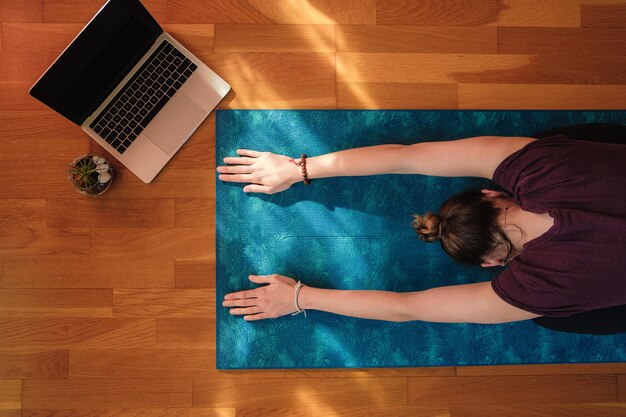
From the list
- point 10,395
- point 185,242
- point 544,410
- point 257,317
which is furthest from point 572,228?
point 10,395

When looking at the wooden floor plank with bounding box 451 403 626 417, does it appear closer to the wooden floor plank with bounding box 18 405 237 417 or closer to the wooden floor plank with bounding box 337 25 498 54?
the wooden floor plank with bounding box 18 405 237 417

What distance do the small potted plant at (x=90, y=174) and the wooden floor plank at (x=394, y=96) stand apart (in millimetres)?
788

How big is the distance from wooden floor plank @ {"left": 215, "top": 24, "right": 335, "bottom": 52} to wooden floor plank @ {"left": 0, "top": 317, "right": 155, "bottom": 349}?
97 cm

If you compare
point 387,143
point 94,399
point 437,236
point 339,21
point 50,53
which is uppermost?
point 339,21

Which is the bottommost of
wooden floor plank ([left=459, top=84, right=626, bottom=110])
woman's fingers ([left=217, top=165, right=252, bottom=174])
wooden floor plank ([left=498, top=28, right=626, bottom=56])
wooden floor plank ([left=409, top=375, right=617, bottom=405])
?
wooden floor plank ([left=409, top=375, right=617, bottom=405])

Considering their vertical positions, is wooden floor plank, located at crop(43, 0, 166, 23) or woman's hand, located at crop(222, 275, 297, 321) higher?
wooden floor plank, located at crop(43, 0, 166, 23)

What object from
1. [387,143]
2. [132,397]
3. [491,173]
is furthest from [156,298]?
[491,173]

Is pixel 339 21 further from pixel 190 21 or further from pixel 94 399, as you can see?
pixel 94 399

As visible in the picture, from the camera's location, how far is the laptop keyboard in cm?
150

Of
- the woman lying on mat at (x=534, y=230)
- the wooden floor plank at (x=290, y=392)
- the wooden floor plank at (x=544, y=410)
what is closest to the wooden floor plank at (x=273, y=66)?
the woman lying on mat at (x=534, y=230)

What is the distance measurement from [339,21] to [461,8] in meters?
0.42

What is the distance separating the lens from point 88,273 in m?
1.56

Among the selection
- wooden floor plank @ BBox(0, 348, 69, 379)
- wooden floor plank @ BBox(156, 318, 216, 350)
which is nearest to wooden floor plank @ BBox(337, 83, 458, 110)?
wooden floor plank @ BBox(156, 318, 216, 350)

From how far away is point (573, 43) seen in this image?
1633mm
